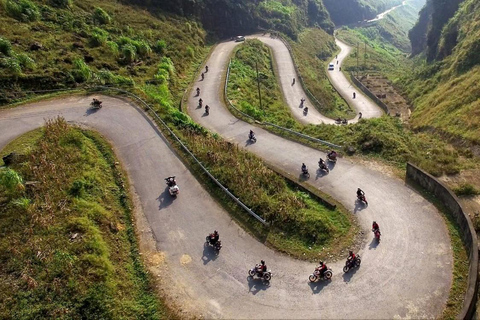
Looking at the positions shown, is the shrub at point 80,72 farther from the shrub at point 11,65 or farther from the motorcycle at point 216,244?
the motorcycle at point 216,244

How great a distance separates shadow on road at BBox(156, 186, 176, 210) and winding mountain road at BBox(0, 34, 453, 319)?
0.07 m

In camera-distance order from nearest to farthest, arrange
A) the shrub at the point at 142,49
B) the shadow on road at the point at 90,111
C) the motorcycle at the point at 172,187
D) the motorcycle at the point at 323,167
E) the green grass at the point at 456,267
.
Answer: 1. the green grass at the point at 456,267
2. the motorcycle at the point at 172,187
3. the motorcycle at the point at 323,167
4. the shadow on road at the point at 90,111
5. the shrub at the point at 142,49

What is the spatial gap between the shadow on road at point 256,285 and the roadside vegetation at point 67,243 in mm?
4334

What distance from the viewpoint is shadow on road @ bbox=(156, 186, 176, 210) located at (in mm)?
22622

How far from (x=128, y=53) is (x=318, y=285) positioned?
3945 cm

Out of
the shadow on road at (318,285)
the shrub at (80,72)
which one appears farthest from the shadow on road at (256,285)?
the shrub at (80,72)

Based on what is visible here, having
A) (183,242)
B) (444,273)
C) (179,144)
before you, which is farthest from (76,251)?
(444,273)

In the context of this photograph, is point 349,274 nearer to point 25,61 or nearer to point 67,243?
point 67,243

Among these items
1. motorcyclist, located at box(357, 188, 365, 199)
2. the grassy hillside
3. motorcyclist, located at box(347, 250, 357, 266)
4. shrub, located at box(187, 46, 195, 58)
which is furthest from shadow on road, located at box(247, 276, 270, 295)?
shrub, located at box(187, 46, 195, 58)

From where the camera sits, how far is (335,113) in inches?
2322

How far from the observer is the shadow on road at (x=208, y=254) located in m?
18.4

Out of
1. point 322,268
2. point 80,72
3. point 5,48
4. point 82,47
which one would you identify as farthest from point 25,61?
point 322,268

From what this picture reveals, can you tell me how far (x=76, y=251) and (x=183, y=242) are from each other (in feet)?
18.4

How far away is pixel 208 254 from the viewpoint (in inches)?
738
